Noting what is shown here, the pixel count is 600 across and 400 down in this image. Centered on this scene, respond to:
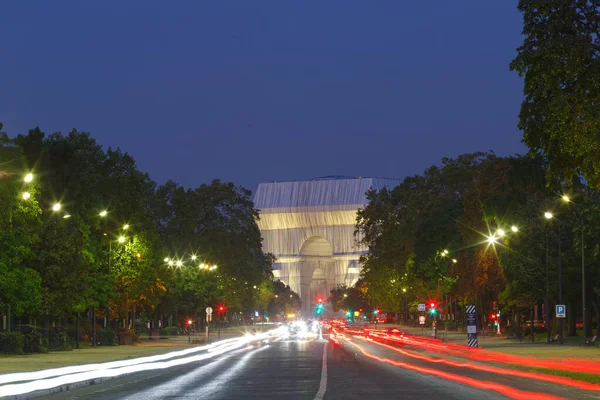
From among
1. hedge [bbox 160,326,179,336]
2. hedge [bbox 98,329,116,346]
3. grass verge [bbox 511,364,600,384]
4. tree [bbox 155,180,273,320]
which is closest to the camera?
grass verge [bbox 511,364,600,384]

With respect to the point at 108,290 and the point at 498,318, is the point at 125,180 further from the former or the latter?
the point at 498,318

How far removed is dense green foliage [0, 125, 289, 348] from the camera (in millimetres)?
51406

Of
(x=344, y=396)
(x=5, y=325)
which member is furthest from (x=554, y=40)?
(x=5, y=325)

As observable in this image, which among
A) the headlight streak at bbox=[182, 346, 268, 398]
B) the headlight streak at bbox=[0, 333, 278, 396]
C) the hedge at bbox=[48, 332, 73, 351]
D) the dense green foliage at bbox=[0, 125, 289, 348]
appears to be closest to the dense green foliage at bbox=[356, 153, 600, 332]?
the headlight streak at bbox=[182, 346, 268, 398]

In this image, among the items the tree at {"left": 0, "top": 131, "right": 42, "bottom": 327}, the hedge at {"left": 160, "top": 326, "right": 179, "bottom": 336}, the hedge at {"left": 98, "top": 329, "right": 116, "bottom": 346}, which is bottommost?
the hedge at {"left": 160, "top": 326, "right": 179, "bottom": 336}

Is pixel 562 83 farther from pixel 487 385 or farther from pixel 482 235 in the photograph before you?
pixel 482 235

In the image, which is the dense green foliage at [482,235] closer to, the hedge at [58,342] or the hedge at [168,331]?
the hedge at [168,331]

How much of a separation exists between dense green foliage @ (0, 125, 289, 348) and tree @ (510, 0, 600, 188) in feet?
87.7

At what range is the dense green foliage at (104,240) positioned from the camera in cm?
5141

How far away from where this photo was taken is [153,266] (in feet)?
271

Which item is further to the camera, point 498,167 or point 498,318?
point 498,318

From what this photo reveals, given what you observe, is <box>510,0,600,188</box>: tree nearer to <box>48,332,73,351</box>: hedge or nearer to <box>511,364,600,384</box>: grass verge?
<box>511,364,600,384</box>: grass verge

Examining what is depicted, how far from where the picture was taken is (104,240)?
7388cm

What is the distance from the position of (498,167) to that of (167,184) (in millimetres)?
64370
